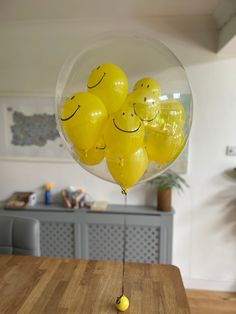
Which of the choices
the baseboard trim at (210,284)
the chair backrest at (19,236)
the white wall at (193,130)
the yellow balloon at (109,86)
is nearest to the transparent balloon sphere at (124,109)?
the yellow balloon at (109,86)

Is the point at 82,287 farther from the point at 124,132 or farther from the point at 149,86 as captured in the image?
the point at 149,86

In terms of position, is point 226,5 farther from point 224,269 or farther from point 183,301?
point 224,269

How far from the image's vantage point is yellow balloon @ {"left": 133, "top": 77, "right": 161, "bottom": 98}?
1.01 metres

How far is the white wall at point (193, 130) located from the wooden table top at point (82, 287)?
1070mm

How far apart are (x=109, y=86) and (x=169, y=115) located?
251 mm

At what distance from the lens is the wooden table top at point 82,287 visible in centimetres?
105

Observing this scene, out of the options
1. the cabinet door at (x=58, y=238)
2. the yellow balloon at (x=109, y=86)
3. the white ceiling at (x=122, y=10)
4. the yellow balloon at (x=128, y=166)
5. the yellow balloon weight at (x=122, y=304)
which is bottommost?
the cabinet door at (x=58, y=238)

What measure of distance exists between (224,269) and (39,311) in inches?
74.2

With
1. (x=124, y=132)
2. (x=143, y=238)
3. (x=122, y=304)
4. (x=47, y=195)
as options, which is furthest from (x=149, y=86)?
(x=47, y=195)

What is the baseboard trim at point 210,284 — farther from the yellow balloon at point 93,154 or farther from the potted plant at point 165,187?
the yellow balloon at point 93,154

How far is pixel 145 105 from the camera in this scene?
3.15 ft

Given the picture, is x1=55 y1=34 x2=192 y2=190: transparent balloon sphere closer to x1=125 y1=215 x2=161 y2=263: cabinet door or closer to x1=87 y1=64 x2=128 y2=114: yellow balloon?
x1=87 y1=64 x2=128 y2=114: yellow balloon

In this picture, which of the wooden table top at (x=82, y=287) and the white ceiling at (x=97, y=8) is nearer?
the wooden table top at (x=82, y=287)

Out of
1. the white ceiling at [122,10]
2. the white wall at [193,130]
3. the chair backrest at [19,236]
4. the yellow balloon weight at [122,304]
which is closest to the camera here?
the yellow balloon weight at [122,304]
